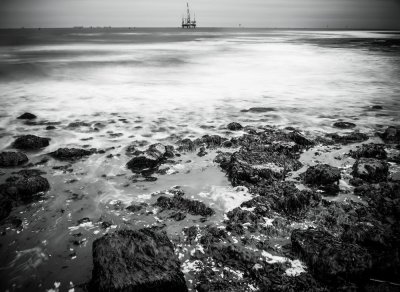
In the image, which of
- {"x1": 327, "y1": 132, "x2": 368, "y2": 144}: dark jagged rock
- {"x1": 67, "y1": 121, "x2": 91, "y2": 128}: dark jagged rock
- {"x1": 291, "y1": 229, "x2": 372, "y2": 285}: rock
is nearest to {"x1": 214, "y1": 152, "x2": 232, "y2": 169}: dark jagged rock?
{"x1": 291, "y1": 229, "x2": 372, "y2": 285}: rock

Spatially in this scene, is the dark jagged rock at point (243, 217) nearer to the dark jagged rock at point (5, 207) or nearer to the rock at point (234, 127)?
the dark jagged rock at point (5, 207)

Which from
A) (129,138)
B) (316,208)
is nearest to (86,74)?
(129,138)

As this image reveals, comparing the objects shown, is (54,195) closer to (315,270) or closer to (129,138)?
(129,138)

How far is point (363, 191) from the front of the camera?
13.7ft

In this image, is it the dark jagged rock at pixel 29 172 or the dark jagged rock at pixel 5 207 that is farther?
the dark jagged rock at pixel 29 172

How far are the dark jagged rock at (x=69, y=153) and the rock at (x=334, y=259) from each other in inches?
179

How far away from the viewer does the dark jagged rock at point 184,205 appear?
3.92 meters

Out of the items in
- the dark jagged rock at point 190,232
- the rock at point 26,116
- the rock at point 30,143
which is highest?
the rock at point 26,116

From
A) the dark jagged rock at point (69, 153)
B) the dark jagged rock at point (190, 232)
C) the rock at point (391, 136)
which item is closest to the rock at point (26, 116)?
the dark jagged rock at point (69, 153)

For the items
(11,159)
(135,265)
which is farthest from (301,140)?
(11,159)

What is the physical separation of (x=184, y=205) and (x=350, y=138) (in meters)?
4.56

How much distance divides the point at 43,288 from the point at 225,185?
286cm

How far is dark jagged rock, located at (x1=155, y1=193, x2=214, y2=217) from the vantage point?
392 centimetres

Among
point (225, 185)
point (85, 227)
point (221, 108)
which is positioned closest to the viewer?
point (85, 227)
